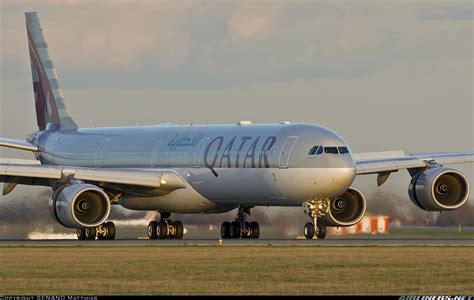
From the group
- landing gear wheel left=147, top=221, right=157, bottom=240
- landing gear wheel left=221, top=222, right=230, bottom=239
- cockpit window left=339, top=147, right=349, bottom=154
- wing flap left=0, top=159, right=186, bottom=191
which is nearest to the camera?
cockpit window left=339, top=147, right=349, bottom=154

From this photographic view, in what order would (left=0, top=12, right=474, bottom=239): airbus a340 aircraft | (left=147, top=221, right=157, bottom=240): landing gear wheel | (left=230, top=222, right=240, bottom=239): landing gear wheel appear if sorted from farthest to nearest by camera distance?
(left=147, top=221, right=157, bottom=240): landing gear wheel → (left=230, top=222, right=240, bottom=239): landing gear wheel → (left=0, top=12, right=474, bottom=239): airbus a340 aircraft

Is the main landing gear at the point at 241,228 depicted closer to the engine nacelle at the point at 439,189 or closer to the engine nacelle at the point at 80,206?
the engine nacelle at the point at 439,189

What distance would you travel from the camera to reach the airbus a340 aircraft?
158 feet

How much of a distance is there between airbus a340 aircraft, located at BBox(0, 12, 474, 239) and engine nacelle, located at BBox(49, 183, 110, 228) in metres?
0.04

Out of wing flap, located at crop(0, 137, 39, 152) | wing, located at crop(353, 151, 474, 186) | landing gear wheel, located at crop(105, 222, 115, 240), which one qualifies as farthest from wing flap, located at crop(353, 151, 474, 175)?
wing flap, located at crop(0, 137, 39, 152)

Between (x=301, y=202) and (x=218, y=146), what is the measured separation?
192 inches

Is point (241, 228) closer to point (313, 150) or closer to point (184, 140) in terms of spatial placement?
point (184, 140)

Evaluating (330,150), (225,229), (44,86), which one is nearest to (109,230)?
(225,229)

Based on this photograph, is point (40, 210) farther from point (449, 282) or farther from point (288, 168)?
point (449, 282)

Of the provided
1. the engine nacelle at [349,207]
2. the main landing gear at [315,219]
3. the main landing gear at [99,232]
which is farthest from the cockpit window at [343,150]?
the main landing gear at [99,232]


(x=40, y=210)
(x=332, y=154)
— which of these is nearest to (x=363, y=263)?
(x=332, y=154)

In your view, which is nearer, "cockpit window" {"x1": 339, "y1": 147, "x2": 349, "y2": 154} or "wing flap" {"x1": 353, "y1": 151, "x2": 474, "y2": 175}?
"cockpit window" {"x1": 339, "y1": 147, "x2": 349, "y2": 154}

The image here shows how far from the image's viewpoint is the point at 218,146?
171 feet

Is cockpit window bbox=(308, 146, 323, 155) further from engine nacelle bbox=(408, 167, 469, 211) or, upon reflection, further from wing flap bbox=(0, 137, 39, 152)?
wing flap bbox=(0, 137, 39, 152)
